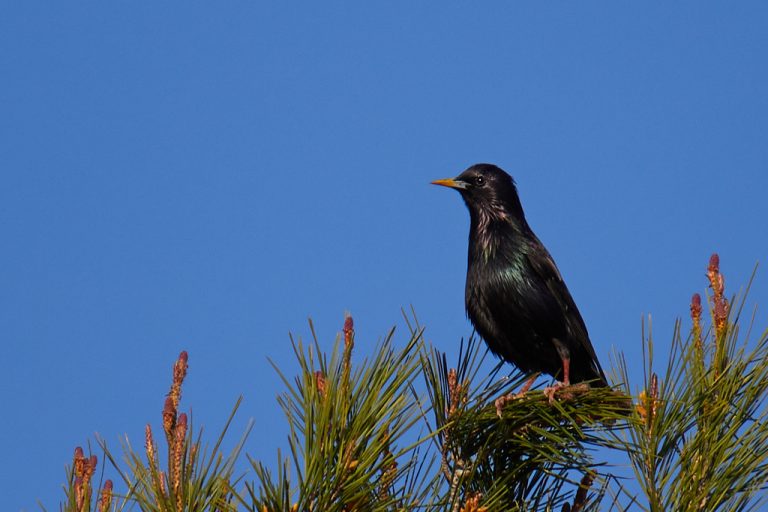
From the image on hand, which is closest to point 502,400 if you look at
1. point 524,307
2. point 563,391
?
point 563,391

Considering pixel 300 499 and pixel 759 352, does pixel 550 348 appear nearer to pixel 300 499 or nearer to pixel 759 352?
pixel 759 352

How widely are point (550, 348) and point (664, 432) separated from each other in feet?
9.40

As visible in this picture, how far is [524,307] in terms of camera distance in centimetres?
569

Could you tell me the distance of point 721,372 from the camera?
116 inches

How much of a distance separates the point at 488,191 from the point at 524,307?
1124 millimetres

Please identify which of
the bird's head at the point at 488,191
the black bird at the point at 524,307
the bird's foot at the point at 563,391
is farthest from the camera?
the bird's head at the point at 488,191

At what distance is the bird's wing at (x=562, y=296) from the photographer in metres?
5.86

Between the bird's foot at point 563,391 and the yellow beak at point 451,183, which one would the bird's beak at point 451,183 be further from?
the bird's foot at point 563,391

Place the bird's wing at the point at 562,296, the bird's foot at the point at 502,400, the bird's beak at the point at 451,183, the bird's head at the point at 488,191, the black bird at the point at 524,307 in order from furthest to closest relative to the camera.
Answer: the bird's beak at the point at 451,183 < the bird's head at the point at 488,191 < the bird's wing at the point at 562,296 < the black bird at the point at 524,307 < the bird's foot at the point at 502,400

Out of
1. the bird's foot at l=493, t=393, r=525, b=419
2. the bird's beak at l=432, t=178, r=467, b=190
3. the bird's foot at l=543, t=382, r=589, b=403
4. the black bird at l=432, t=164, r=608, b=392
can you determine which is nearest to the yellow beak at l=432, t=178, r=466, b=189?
the bird's beak at l=432, t=178, r=467, b=190

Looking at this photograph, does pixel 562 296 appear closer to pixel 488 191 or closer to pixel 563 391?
pixel 488 191

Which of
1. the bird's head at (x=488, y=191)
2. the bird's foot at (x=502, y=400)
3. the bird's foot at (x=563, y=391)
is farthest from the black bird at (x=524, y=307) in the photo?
the bird's foot at (x=502, y=400)

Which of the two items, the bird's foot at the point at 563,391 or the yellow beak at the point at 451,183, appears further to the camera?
the yellow beak at the point at 451,183

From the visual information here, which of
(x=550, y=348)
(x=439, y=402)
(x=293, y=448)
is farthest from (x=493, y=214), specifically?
(x=293, y=448)
